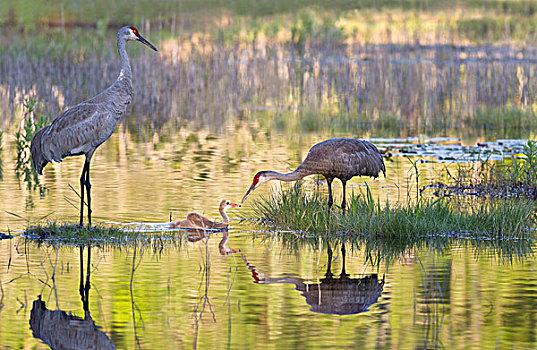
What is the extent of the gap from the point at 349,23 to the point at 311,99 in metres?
16.2

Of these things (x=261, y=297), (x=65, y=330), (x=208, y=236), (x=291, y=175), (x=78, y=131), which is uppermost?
(x=78, y=131)

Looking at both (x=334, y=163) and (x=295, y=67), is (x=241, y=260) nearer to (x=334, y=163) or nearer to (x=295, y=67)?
(x=334, y=163)

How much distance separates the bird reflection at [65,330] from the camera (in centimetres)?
800

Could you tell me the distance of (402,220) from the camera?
12.4m

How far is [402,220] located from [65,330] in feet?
16.8

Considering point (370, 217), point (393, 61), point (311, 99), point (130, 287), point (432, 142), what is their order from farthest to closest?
point (393, 61), point (311, 99), point (432, 142), point (370, 217), point (130, 287)

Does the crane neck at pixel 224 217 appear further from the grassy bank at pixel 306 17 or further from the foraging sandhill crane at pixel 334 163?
the grassy bank at pixel 306 17

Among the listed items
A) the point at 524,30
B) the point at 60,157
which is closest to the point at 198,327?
the point at 60,157

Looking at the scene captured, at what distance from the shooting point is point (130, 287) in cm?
969

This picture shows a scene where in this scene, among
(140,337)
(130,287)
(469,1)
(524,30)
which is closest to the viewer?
(140,337)

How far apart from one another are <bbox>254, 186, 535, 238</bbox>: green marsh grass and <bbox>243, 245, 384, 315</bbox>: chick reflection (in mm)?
1776

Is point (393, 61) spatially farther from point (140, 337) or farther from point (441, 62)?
point (140, 337)

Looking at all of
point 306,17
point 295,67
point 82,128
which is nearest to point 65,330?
point 82,128

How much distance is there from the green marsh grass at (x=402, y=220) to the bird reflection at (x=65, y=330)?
4.12 meters
